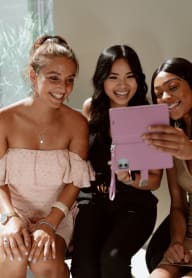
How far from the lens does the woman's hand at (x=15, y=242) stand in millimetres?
1642

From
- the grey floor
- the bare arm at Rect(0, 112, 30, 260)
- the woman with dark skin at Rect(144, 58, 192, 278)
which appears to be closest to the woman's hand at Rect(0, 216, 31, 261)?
the bare arm at Rect(0, 112, 30, 260)

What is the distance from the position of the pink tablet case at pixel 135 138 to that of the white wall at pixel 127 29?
909 mm

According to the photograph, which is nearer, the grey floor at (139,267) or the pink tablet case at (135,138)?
the pink tablet case at (135,138)

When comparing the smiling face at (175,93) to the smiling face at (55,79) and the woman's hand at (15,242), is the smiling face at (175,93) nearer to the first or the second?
the smiling face at (55,79)

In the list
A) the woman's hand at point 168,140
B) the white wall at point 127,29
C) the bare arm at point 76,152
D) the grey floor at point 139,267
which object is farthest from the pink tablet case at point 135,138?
the white wall at point 127,29

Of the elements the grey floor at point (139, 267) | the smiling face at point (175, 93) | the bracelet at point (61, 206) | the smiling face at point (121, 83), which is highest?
the smiling face at point (121, 83)

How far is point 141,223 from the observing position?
6.09 feet

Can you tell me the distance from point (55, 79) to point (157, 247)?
77 centimetres

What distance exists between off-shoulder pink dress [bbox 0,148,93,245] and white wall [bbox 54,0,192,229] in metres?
0.82

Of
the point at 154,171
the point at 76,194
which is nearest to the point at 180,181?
the point at 154,171

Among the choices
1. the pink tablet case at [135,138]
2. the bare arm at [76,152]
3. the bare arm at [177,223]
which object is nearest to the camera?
the pink tablet case at [135,138]

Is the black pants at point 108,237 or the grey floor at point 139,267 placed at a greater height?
the black pants at point 108,237

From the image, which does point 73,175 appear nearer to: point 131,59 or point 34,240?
point 34,240

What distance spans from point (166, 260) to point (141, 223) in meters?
0.22
